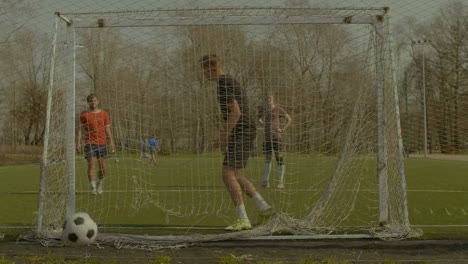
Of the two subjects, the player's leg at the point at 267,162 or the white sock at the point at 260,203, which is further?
the player's leg at the point at 267,162

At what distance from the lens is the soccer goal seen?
651 cm

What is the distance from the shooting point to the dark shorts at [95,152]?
9397 millimetres

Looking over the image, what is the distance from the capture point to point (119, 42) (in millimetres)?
7168

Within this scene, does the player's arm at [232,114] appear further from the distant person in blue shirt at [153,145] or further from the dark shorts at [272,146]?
the distant person in blue shirt at [153,145]

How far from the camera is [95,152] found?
379 inches

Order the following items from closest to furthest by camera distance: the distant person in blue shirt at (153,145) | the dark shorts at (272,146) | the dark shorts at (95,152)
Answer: the dark shorts at (272,146) → the distant person in blue shirt at (153,145) → the dark shorts at (95,152)

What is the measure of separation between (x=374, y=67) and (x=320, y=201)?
1705 millimetres

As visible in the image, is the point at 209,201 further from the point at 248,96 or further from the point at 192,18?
the point at 192,18

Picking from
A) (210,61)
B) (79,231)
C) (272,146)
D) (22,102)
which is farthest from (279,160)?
(22,102)

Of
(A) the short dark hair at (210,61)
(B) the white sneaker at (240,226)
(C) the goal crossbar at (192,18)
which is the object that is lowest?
(B) the white sneaker at (240,226)

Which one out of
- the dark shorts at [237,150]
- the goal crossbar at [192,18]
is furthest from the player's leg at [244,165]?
the goal crossbar at [192,18]

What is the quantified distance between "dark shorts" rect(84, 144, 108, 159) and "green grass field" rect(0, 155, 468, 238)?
219 millimetres

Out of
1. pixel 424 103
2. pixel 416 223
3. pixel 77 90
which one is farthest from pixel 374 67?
pixel 424 103

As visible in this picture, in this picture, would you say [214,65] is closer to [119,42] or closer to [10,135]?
[119,42]
